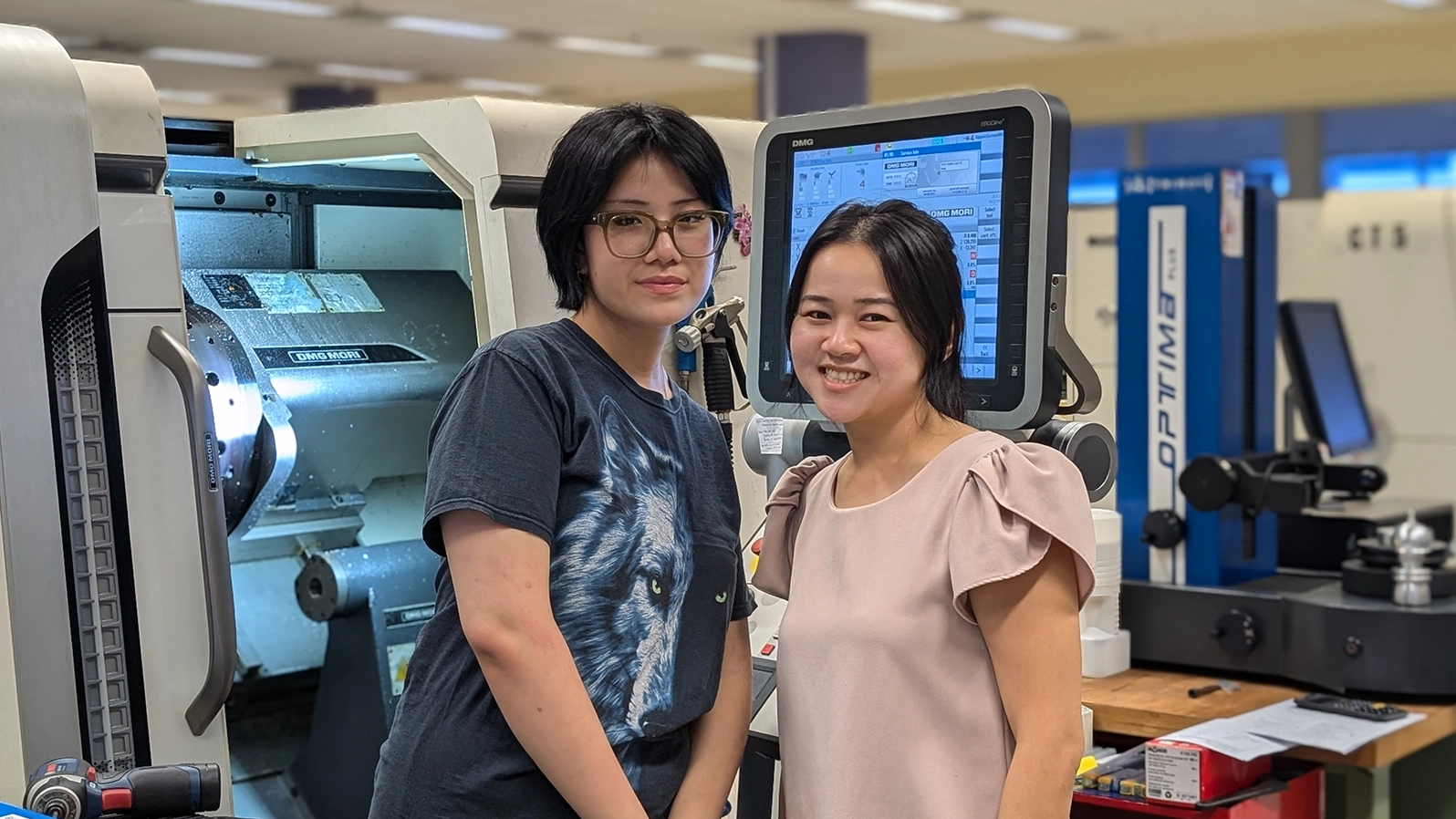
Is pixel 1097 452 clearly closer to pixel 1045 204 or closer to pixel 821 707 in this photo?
pixel 1045 204

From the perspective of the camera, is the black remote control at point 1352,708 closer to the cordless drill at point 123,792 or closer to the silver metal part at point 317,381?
the silver metal part at point 317,381

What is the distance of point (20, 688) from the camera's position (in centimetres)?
171

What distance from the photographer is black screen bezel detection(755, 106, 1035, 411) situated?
1.59 m

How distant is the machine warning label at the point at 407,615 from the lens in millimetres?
2623

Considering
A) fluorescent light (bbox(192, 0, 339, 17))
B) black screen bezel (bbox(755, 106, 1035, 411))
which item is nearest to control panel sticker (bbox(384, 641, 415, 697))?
black screen bezel (bbox(755, 106, 1035, 411))

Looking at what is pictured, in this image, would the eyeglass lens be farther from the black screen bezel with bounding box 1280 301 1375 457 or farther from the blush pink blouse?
the black screen bezel with bounding box 1280 301 1375 457

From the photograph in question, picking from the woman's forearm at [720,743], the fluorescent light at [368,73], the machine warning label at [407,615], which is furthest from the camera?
the fluorescent light at [368,73]

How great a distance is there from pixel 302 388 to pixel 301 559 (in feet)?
1.39

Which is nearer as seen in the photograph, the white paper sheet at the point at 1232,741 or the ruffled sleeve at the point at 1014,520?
the ruffled sleeve at the point at 1014,520

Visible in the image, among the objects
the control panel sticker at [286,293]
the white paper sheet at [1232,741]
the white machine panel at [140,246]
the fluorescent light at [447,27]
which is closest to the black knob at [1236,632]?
the white paper sheet at [1232,741]

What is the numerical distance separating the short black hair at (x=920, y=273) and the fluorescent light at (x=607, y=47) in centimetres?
912

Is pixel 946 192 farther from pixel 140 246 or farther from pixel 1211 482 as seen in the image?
pixel 1211 482

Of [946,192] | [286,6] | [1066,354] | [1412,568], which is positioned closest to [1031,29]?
[286,6]

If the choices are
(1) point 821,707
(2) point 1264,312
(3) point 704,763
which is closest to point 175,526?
(3) point 704,763
